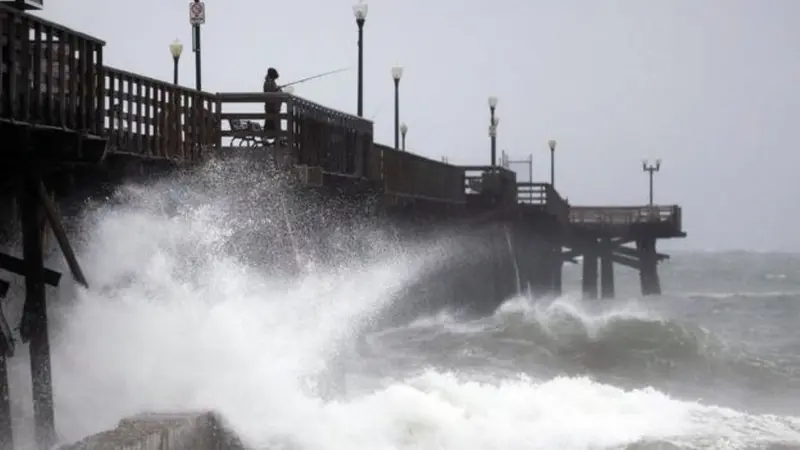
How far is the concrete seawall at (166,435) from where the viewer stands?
11438 mm

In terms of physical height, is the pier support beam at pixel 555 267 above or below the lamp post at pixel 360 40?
below

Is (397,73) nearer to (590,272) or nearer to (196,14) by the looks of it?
(196,14)

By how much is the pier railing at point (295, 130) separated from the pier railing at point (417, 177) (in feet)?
9.20

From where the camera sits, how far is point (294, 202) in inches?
888

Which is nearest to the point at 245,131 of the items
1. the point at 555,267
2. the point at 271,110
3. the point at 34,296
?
the point at 271,110

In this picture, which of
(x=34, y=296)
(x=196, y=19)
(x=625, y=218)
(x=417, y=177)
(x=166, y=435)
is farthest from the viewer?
(x=625, y=218)

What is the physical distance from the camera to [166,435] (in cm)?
1213

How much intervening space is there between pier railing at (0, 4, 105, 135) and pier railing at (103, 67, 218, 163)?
37.2 inches

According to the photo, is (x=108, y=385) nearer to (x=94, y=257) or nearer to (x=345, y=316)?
(x=94, y=257)

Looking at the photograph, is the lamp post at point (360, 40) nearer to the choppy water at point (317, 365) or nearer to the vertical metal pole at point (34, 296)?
the choppy water at point (317, 365)

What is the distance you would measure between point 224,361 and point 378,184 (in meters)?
12.2

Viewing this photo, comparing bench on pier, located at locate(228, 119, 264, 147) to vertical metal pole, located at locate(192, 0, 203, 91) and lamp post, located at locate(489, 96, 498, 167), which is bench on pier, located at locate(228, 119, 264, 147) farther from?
lamp post, located at locate(489, 96, 498, 167)

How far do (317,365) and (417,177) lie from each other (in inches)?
585

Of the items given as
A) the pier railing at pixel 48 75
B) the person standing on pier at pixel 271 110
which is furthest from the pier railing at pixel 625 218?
the pier railing at pixel 48 75
